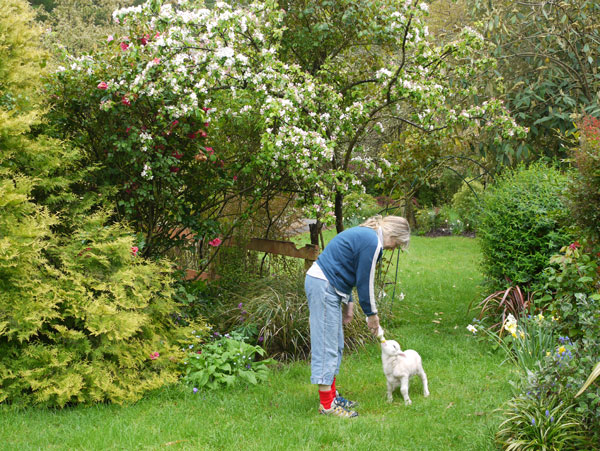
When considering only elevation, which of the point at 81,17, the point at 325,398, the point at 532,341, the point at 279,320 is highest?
the point at 81,17

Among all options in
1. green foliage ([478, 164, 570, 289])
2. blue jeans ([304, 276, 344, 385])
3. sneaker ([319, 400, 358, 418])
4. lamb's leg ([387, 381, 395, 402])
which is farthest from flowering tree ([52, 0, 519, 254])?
sneaker ([319, 400, 358, 418])

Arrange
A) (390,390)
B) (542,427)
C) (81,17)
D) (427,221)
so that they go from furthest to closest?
(81,17) → (427,221) → (390,390) → (542,427)

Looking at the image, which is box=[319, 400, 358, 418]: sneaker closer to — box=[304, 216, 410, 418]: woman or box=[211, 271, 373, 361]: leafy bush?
box=[304, 216, 410, 418]: woman

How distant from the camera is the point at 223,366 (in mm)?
4492

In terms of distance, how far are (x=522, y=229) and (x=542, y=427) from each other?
2935 millimetres

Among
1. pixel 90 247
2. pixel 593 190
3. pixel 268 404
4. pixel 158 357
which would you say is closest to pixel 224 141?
pixel 90 247

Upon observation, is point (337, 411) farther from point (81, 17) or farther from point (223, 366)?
point (81, 17)

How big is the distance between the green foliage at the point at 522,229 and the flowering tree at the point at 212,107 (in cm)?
69

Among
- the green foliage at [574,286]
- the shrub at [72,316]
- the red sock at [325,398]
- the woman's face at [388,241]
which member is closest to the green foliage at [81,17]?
the shrub at [72,316]

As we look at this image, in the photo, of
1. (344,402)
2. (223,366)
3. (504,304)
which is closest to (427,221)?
(504,304)

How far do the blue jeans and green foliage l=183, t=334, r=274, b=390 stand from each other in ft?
2.55

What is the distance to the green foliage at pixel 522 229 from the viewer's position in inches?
213

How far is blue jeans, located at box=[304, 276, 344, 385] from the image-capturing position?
3.84 meters

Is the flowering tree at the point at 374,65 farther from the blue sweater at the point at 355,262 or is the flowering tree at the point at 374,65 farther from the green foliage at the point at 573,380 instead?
the green foliage at the point at 573,380
